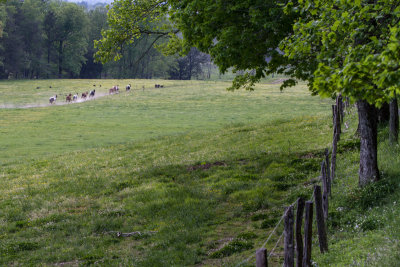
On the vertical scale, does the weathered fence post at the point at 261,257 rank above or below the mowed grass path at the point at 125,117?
above

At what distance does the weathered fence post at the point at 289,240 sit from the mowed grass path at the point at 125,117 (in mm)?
30682

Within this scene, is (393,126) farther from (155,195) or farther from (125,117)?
(125,117)

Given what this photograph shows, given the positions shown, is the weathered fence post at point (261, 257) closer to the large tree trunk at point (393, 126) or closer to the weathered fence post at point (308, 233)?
the weathered fence post at point (308, 233)

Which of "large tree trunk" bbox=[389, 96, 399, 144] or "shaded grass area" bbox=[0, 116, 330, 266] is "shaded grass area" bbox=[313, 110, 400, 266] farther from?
"shaded grass area" bbox=[0, 116, 330, 266]

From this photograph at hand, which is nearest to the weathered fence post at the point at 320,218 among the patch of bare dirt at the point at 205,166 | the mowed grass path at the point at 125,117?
the patch of bare dirt at the point at 205,166

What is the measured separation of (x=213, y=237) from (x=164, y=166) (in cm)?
1137

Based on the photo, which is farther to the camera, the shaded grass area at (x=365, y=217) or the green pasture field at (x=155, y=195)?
the green pasture field at (x=155, y=195)

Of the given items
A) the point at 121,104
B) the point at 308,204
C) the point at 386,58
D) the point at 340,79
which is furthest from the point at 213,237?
the point at 121,104

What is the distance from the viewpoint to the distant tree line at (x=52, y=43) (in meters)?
143

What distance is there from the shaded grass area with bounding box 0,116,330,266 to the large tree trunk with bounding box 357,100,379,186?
2197mm

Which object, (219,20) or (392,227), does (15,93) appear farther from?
(392,227)

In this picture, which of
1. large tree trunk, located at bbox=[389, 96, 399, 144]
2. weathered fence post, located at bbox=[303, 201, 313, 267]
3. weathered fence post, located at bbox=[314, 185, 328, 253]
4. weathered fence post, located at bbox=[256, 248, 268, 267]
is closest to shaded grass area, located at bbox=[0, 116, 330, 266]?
weathered fence post, located at bbox=[314, 185, 328, 253]

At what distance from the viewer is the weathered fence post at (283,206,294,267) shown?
7.71 metres

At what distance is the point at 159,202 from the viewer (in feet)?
57.4
